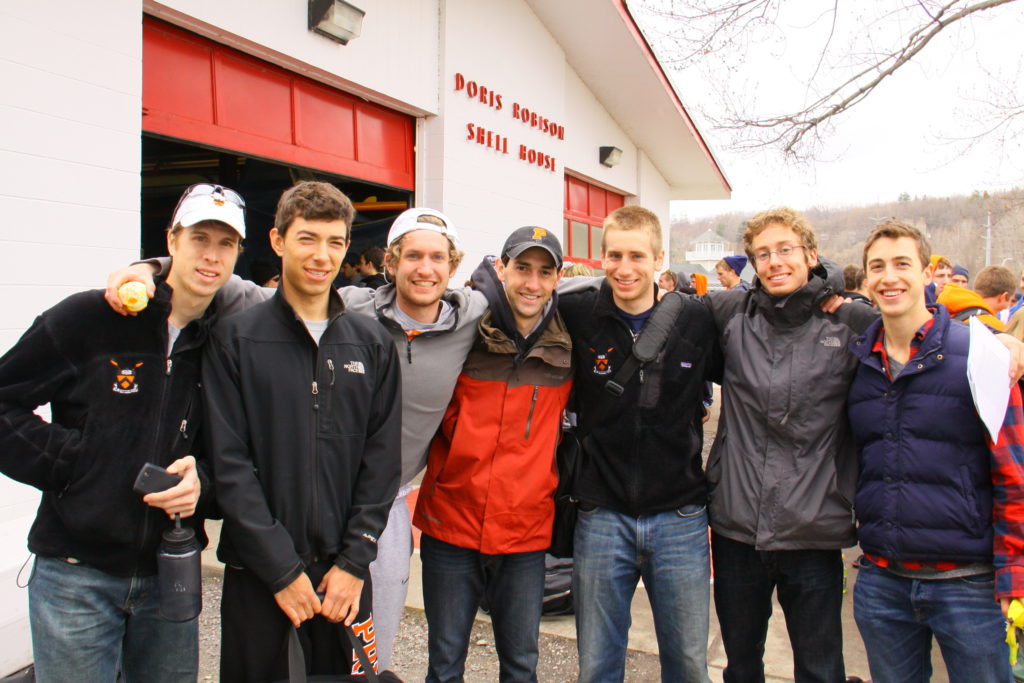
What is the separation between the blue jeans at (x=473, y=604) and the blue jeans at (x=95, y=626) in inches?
37.3

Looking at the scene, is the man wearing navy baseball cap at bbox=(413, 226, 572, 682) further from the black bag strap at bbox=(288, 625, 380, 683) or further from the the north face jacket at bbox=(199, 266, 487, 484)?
the black bag strap at bbox=(288, 625, 380, 683)

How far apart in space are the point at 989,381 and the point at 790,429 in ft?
2.13

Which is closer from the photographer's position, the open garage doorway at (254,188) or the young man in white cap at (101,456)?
the young man in white cap at (101,456)

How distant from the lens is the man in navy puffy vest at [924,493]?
90.3 inches

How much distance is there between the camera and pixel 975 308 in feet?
12.7

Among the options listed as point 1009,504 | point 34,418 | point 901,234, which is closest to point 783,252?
point 901,234

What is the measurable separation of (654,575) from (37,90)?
400 centimetres

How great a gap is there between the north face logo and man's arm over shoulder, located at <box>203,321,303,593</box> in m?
0.21

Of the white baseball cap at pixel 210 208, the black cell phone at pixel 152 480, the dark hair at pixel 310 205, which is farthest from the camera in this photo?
the dark hair at pixel 310 205

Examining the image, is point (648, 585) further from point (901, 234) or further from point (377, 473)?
point (901, 234)

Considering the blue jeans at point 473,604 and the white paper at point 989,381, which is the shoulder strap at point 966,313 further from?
the blue jeans at point 473,604

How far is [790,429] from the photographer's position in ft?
8.58

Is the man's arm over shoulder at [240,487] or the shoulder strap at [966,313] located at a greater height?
the shoulder strap at [966,313]

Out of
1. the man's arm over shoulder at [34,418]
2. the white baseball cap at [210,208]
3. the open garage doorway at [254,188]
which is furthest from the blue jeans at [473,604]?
the open garage doorway at [254,188]
